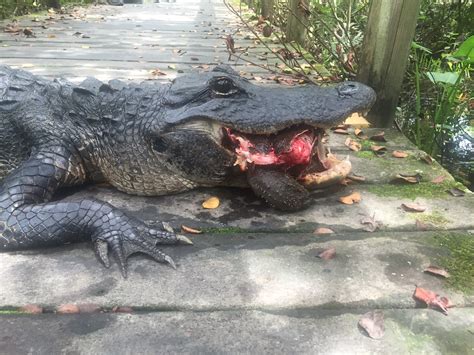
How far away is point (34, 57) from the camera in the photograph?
5.68 metres

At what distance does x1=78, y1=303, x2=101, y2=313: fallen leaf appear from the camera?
5.77 feet

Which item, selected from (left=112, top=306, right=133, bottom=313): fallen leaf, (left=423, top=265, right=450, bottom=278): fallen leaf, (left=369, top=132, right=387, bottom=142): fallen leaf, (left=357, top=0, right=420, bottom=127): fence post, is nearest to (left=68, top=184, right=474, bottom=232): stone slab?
(left=423, top=265, right=450, bottom=278): fallen leaf

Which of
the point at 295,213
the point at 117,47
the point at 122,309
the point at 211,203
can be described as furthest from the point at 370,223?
the point at 117,47

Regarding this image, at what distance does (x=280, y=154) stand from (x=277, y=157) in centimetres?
2

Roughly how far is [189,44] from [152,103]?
4933 mm

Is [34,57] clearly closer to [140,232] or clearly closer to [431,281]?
[140,232]

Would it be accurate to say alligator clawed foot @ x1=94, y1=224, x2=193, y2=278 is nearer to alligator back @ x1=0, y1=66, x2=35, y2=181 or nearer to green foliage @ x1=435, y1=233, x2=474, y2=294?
alligator back @ x1=0, y1=66, x2=35, y2=181

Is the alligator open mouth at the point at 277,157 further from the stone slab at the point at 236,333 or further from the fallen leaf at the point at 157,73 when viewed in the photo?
the fallen leaf at the point at 157,73

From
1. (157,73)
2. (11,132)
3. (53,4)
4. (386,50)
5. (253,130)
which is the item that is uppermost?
(386,50)

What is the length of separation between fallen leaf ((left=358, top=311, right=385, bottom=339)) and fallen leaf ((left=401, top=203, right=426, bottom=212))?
3.22 ft

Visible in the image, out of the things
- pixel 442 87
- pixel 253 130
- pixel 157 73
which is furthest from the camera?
pixel 157 73

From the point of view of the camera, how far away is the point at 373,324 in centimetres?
168

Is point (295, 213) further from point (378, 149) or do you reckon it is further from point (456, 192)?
point (378, 149)

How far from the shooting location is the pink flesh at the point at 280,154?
255 centimetres
